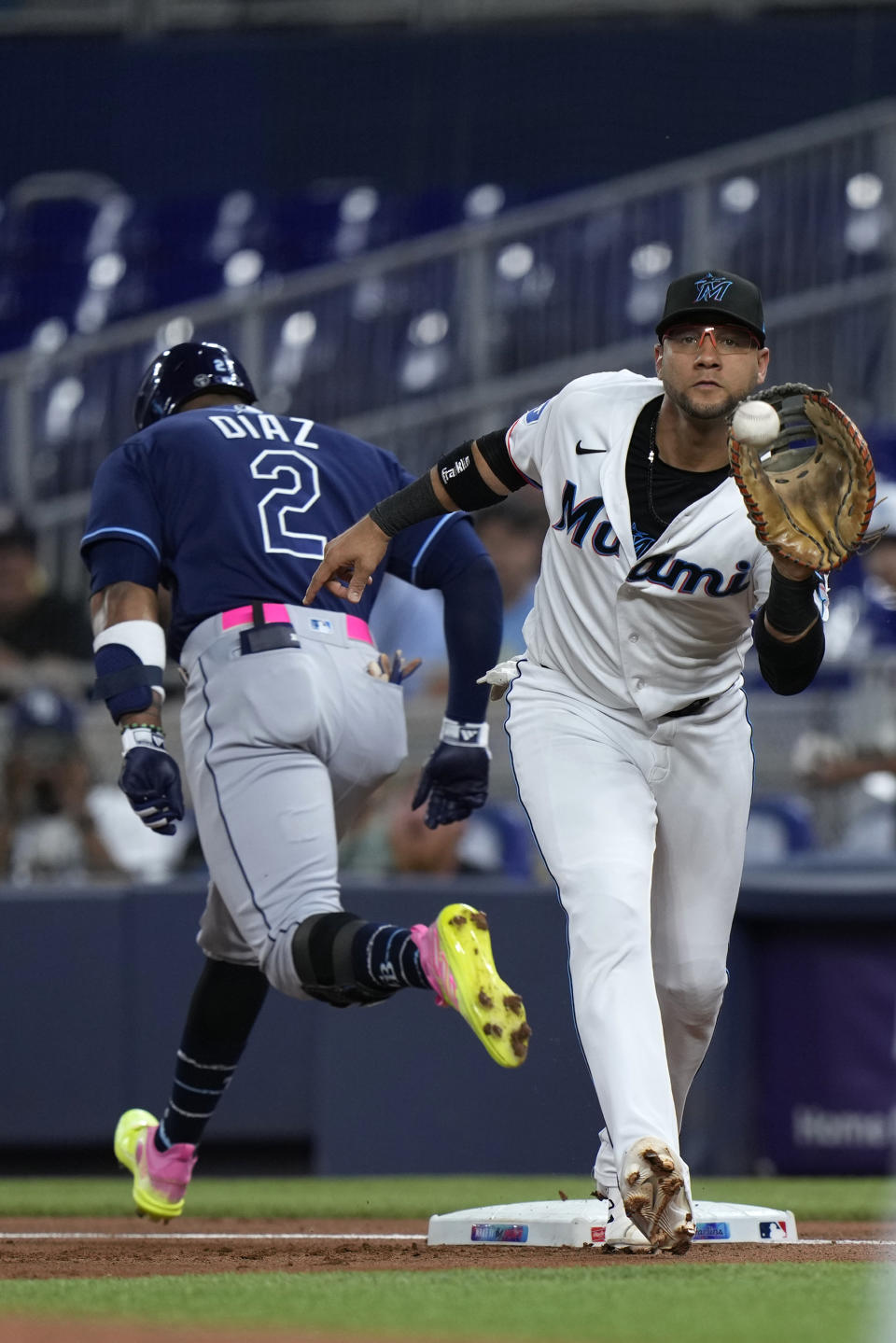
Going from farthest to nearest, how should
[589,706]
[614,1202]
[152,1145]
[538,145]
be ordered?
[538,145]
[152,1145]
[589,706]
[614,1202]

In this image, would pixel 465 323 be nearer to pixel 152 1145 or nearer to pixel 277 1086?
pixel 277 1086

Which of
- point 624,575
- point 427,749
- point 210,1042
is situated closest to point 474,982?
point 624,575

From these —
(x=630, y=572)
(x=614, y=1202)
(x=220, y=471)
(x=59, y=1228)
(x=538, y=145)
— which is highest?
(x=538, y=145)

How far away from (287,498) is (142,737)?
610 mm

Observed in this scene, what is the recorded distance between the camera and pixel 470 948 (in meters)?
3.38

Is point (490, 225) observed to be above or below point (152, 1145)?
above

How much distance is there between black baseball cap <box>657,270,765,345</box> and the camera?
3.36 m

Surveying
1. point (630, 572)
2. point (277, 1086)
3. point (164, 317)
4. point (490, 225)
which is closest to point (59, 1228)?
point (277, 1086)

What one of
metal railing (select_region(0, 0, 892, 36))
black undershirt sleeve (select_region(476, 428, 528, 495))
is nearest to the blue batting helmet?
black undershirt sleeve (select_region(476, 428, 528, 495))

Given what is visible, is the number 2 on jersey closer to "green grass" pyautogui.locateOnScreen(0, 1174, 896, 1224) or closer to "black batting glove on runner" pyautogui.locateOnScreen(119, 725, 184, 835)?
"black batting glove on runner" pyautogui.locateOnScreen(119, 725, 184, 835)

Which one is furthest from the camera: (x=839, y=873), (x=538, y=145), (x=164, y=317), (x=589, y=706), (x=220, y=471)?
(x=538, y=145)

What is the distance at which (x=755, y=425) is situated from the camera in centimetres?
304

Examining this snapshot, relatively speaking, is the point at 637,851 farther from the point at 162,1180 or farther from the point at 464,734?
the point at 162,1180

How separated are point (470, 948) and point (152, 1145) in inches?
55.6
